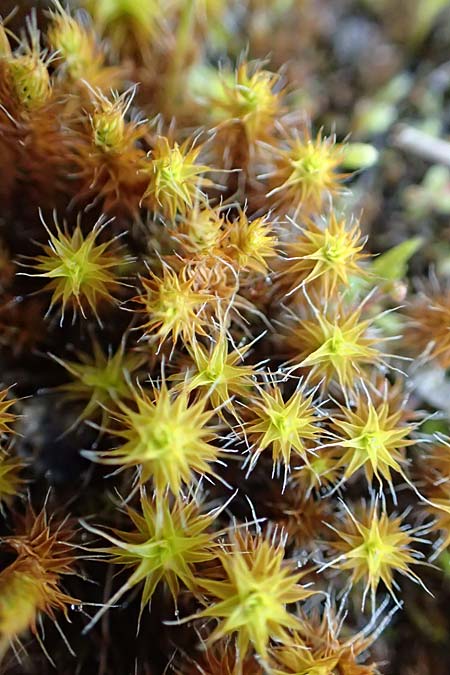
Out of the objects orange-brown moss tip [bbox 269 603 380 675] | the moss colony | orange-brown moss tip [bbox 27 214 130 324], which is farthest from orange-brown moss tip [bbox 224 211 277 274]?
orange-brown moss tip [bbox 269 603 380 675]

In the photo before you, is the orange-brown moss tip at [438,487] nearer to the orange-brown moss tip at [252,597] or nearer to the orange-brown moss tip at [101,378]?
the orange-brown moss tip at [252,597]

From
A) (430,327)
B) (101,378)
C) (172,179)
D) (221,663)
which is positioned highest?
(172,179)

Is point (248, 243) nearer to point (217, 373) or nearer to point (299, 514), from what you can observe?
point (217, 373)

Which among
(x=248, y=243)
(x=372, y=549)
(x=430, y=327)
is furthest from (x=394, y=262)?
(x=372, y=549)

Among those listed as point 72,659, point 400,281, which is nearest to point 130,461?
point 72,659

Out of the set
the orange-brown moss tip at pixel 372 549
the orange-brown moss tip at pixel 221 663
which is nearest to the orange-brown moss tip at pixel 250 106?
the orange-brown moss tip at pixel 372 549

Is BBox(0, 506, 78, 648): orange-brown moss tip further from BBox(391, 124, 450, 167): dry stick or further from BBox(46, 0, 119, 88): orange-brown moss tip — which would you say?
BBox(391, 124, 450, 167): dry stick
